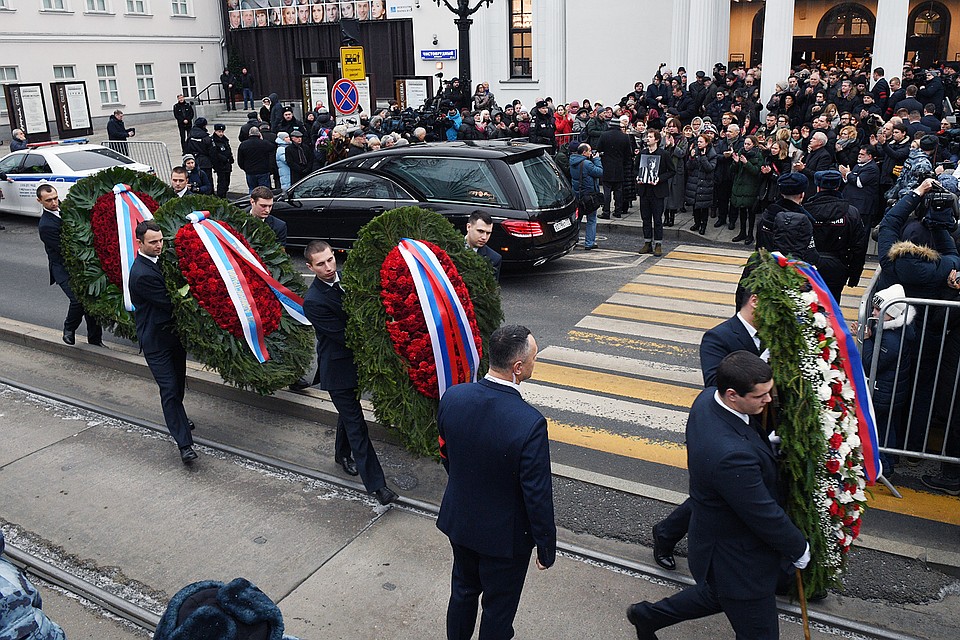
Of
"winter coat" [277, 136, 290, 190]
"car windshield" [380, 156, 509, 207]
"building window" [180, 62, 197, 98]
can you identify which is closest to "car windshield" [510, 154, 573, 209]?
"car windshield" [380, 156, 509, 207]

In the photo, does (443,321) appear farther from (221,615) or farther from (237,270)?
(221,615)

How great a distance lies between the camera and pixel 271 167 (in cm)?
1798

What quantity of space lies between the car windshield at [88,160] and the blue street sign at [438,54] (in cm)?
1535

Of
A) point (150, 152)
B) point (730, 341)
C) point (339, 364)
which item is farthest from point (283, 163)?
point (730, 341)

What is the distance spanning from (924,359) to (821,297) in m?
2.10

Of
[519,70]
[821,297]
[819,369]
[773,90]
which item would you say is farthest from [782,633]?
[519,70]

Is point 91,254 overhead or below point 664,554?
overhead

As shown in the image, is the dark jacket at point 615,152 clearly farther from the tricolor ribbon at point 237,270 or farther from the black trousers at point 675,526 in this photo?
the black trousers at point 675,526

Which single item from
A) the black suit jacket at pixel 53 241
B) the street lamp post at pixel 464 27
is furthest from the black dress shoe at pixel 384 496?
the street lamp post at pixel 464 27

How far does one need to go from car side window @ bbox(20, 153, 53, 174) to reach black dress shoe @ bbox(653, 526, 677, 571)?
52.4 ft

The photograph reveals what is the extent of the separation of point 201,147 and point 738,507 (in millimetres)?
16936

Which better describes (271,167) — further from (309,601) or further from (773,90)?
(309,601)

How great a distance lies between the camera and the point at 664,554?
501cm

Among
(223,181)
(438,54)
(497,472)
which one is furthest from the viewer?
(438,54)
